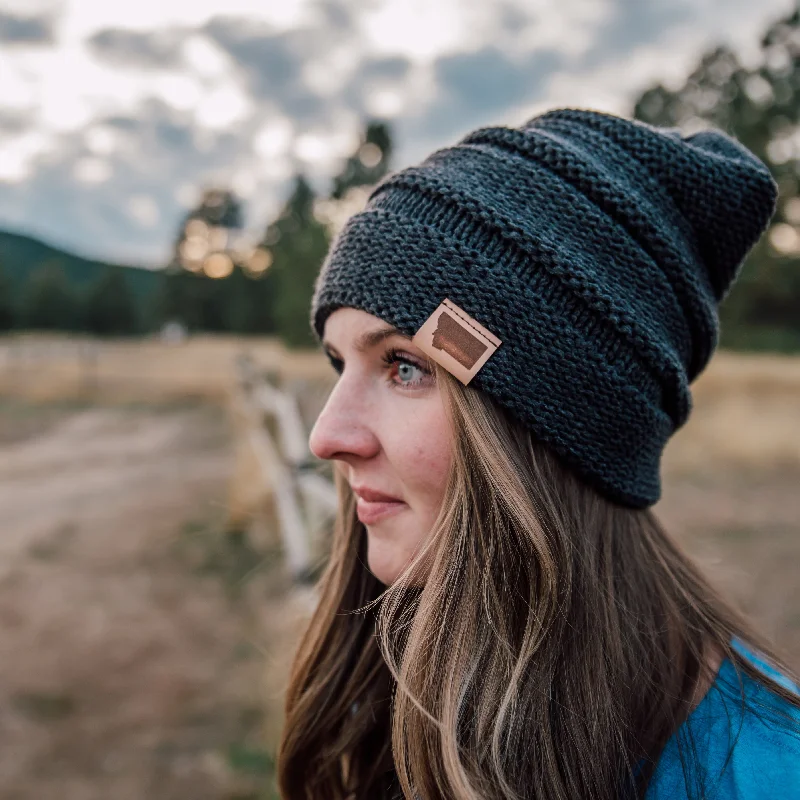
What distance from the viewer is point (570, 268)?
1.30 m

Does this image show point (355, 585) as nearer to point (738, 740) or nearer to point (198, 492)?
point (738, 740)

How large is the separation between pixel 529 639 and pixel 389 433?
529mm

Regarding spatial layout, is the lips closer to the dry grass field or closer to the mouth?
the mouth

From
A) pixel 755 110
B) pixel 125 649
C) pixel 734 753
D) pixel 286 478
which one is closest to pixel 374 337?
pixel 734 753

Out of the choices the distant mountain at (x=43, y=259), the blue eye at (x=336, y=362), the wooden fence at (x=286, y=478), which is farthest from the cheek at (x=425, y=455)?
the distant mountain at (x=43, y=259)

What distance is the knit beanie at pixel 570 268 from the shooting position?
131 cm

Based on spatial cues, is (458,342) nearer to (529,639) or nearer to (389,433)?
(389,433)

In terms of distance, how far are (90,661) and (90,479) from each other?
20.2 ft

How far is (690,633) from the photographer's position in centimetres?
146

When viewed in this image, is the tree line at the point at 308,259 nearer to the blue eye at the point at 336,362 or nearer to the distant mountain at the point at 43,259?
the blue eye at the point at 336,362

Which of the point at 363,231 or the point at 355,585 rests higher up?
the point at 363,231

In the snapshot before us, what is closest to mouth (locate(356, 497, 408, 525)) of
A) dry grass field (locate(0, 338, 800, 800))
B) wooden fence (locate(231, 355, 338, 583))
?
dry grass field (locate(0, 338, 800, 800))

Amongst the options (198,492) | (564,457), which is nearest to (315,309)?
(564,457)

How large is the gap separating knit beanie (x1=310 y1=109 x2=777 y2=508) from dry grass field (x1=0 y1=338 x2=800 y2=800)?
1.08m
